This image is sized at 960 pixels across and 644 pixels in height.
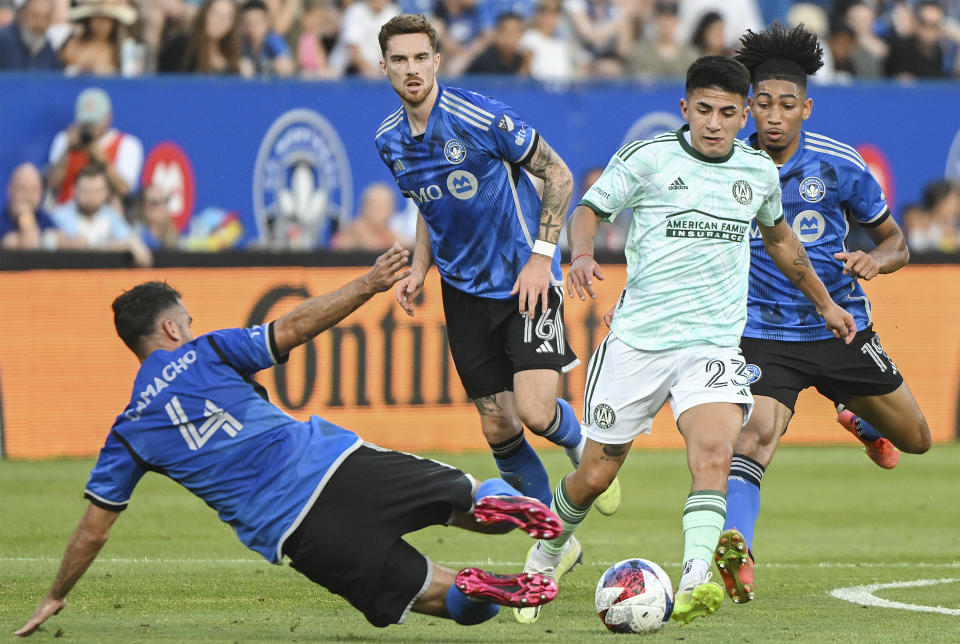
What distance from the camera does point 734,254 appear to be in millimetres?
6512

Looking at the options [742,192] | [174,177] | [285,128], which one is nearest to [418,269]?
[742,192]

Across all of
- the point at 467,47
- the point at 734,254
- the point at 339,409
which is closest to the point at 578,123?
the point at 467,47

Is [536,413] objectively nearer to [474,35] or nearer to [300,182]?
[300,182]

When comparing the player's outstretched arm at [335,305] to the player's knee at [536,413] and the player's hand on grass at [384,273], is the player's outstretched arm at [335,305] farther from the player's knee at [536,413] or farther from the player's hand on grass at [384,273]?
the player's knee at [536,413]

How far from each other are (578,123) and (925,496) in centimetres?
563

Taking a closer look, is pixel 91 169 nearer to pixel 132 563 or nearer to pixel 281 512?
pixel 132 563

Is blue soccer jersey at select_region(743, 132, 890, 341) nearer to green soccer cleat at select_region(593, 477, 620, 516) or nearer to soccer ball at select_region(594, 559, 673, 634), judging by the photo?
green soccer cleat at select_region(593, 477, 620, 516)

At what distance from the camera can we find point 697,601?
571cm

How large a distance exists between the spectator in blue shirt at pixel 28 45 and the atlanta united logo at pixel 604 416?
9.24 meters

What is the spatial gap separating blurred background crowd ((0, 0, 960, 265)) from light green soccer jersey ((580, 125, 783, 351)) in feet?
24.1

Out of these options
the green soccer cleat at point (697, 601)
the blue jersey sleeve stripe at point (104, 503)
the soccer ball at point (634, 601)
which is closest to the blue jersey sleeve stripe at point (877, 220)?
the soccer ball at point (634, 601)

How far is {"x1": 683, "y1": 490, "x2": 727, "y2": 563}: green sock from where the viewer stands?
6012 millimetres

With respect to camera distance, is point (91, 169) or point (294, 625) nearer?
point (294, 625)

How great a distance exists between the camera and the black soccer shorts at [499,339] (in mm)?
7668
